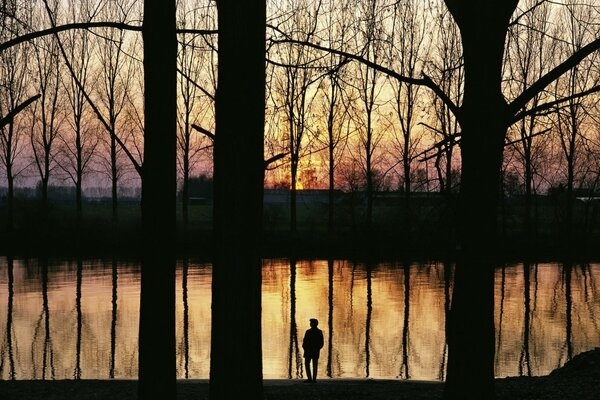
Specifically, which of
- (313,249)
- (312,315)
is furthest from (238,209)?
(313,249)

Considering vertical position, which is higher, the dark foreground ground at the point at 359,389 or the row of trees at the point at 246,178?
the row of trees at the point at 246,178

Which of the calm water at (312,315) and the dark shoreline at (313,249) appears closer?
the calm water at (312,315)

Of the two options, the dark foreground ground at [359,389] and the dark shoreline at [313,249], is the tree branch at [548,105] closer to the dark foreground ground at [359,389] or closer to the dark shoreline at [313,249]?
the dark foreground ground at [359,389]

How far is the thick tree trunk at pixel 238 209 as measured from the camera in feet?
18.0

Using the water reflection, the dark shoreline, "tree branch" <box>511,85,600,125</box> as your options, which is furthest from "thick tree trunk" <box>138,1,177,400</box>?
the dark shoreline

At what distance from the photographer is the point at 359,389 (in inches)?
466

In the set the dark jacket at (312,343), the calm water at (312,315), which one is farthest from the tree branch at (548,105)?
the calm water at (312,315)

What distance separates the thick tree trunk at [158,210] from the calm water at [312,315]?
856 cm

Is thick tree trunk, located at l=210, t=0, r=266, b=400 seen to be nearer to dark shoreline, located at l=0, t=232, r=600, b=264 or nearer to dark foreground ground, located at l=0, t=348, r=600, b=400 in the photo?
dark foreground ground, located at l=0, t=348, r=600, b=400

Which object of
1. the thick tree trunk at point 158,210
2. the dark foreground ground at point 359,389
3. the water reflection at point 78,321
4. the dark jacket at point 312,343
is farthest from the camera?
the water reflection at point 78,321

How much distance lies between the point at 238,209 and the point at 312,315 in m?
18.9

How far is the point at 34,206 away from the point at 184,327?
84.4 feet

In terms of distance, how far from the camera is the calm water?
1730cm

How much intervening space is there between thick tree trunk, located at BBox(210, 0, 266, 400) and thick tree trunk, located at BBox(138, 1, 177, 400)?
2169 millimetres
